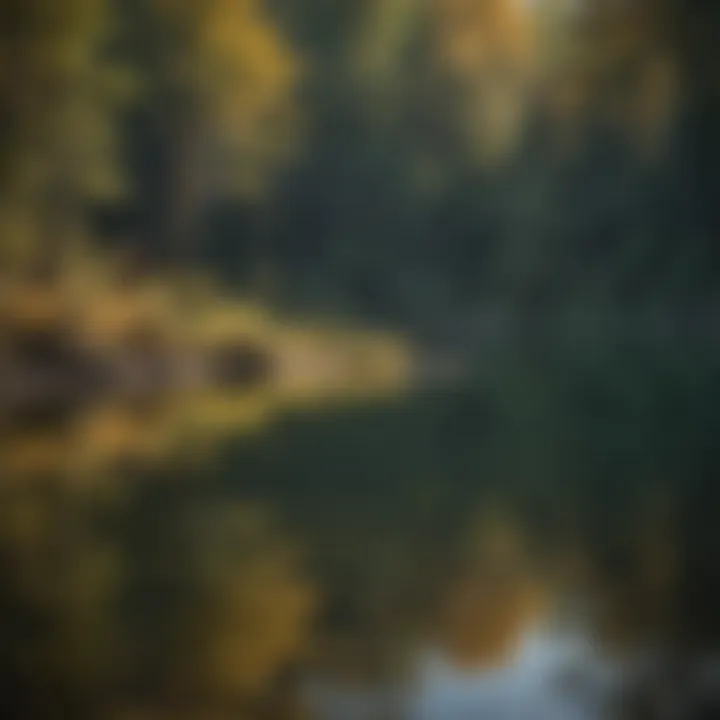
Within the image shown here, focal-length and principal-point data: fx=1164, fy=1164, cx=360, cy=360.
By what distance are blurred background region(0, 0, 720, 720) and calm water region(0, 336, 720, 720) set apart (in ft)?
0.04

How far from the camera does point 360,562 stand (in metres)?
1.70

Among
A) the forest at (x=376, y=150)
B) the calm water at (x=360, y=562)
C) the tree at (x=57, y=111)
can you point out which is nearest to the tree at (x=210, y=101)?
the forest at (x=376, y=150)

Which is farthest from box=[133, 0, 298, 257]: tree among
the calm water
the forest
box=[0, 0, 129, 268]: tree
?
the calm water

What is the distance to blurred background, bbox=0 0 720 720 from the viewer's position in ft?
5.97

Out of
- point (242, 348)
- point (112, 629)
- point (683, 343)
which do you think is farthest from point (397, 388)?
point (112, 629)

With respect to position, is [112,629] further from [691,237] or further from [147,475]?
[691,237]

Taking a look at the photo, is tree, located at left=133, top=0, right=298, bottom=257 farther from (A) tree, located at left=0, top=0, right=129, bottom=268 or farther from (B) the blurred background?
(A) tree, located at left=0, top=0, right=129, bottom=268

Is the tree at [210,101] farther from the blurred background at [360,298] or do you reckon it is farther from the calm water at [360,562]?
the calm water at [360,562]

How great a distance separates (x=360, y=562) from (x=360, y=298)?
1.54 metres

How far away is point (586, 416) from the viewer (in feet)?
9.39

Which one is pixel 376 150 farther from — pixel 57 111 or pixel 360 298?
pixel 57 111

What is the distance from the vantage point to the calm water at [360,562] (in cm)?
128

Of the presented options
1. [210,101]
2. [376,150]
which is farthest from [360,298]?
[210,101]

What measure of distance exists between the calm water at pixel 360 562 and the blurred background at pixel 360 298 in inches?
0.4
